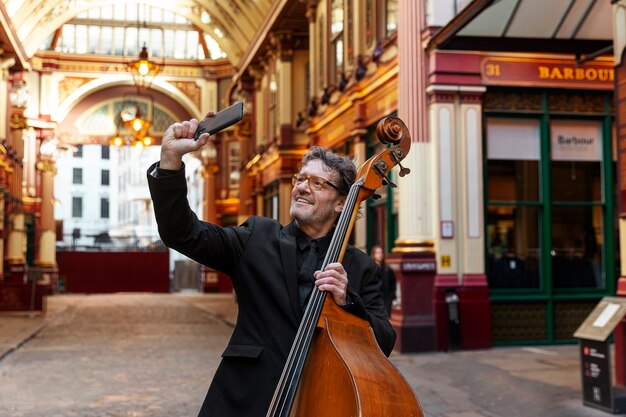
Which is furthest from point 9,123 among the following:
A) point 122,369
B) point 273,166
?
point 122,369

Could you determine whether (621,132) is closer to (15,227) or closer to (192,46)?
(15,227)

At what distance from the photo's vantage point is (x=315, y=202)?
10.2 ft

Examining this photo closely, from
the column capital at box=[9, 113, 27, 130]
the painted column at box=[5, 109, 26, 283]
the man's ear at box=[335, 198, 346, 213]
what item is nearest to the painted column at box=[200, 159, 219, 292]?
the painted column at box=[5, 109, 26, 283]

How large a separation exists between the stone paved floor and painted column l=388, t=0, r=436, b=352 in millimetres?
571

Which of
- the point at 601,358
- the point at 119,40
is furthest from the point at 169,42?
the point at 601,358

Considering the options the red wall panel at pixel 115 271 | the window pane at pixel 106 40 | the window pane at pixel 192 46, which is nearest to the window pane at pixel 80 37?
the window pane at pixel 106 40

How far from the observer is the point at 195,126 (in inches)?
107

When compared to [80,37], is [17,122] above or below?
below

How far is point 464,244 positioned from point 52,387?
6190 mm

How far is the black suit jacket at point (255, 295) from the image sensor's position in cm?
292

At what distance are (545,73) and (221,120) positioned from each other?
11.6 m

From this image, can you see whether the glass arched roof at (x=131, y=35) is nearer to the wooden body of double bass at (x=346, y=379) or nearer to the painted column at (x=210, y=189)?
the painted column at (x=210, y=189)

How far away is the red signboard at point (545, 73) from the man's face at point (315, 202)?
10.4 m

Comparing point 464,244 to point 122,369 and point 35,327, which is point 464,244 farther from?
point 35,327
